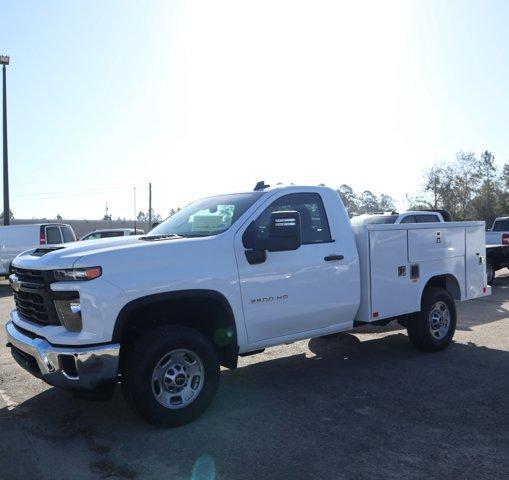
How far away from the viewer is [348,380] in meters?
5.94

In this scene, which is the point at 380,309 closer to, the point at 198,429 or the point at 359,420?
the point at 359,420

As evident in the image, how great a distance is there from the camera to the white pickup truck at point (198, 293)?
423cm

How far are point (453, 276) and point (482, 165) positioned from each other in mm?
76400

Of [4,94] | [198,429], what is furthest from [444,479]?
[4,94]

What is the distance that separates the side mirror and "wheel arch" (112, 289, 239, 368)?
27.6 inches

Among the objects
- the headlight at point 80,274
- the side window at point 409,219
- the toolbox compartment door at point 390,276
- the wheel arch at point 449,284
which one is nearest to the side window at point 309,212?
the toolbox compartment door at point 390,276

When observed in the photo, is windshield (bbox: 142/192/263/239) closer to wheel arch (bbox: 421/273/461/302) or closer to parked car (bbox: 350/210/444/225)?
wheel arch (bbox: 421/273/461/302)

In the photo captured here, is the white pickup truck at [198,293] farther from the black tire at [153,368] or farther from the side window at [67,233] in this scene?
the side window at [67,233]

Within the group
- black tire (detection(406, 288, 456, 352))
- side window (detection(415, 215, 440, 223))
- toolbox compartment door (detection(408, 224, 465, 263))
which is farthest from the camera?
side window (detection(415, 215, 440, 223))

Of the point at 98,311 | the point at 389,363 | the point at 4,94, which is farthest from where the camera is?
the point at 4,94

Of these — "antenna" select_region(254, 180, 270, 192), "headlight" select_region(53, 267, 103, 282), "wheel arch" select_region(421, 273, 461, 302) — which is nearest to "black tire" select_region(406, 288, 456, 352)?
"wheel arch" select_region(421, 273, 461, 302)

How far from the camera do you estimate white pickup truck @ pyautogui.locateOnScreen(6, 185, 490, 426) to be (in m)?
4.23

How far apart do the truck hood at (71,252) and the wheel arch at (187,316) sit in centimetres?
49

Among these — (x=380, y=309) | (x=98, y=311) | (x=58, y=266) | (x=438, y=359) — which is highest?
(x=58, y=266)
